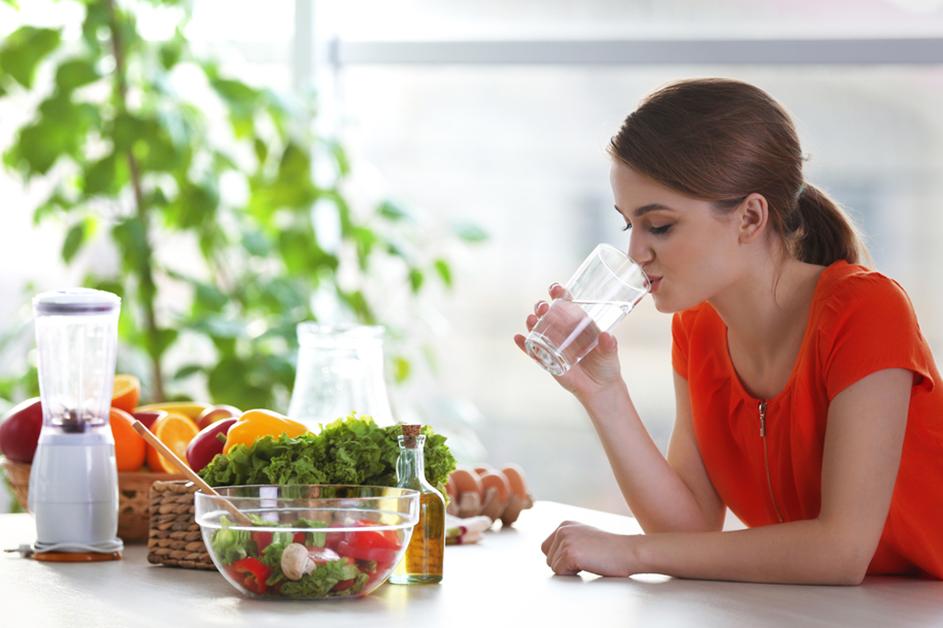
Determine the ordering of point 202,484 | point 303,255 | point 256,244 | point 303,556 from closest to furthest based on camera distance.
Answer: point 303,556 → point 202,484 → point 256,244 → point 303,255

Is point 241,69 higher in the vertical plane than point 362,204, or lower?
higher

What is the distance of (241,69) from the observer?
137 inches

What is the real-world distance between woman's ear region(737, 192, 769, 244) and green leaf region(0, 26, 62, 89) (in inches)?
76.9

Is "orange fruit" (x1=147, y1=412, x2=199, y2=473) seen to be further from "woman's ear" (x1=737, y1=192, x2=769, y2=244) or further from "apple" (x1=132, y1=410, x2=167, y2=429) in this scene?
"woman's ear" (x1=737, y1=192, x2=769, y2=244)

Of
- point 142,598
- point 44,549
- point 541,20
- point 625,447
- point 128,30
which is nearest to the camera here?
point 142,598

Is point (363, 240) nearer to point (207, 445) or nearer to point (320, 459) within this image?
point (207, 445)

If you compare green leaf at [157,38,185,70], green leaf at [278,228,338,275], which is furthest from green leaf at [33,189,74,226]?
green leaf at [278,228,338,275]

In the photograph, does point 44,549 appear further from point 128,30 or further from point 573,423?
point 573,423

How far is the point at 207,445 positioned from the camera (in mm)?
1631

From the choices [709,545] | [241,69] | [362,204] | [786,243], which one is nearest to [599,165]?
[362,204]

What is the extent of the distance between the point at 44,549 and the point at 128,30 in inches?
69.4

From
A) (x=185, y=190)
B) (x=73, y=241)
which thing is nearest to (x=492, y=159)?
(x=185, y=190)

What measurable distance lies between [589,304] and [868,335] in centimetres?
33

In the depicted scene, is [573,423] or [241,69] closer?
[241,69]
